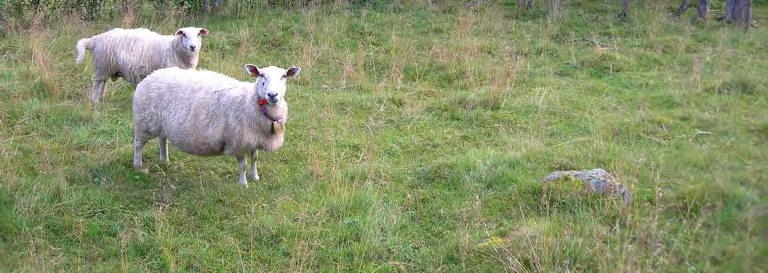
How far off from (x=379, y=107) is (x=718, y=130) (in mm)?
5925

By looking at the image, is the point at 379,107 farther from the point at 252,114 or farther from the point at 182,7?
the point at 182,7

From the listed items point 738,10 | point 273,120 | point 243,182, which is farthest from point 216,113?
point 738,10

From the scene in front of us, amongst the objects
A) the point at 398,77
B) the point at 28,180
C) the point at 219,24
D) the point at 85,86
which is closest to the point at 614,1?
the point at 398,77

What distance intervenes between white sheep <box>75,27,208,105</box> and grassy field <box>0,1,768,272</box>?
451 millimetres

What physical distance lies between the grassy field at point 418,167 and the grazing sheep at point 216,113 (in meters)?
0.39

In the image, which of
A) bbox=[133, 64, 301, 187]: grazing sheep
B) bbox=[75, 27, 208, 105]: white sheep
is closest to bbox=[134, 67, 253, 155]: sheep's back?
bbox=[133, 64, 301, 187]: grazing sheep

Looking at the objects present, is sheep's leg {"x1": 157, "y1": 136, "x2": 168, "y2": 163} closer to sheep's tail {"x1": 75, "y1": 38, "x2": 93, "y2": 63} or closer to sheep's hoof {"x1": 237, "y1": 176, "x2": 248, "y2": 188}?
sheep's hoof {"x1": 237, "y1": 176, "x2": 248, "y2": 188}

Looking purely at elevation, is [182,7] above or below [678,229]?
above

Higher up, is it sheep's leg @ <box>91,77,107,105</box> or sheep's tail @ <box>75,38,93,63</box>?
sheep's tail @ <box>75,38,93,63</box>

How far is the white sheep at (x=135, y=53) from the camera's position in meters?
7.66

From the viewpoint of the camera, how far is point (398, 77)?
908cm

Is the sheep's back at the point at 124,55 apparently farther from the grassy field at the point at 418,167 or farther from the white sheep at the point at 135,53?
the grassy field at the point at 418,167

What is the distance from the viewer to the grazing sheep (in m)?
5.39

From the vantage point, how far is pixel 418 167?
19.9 feet
